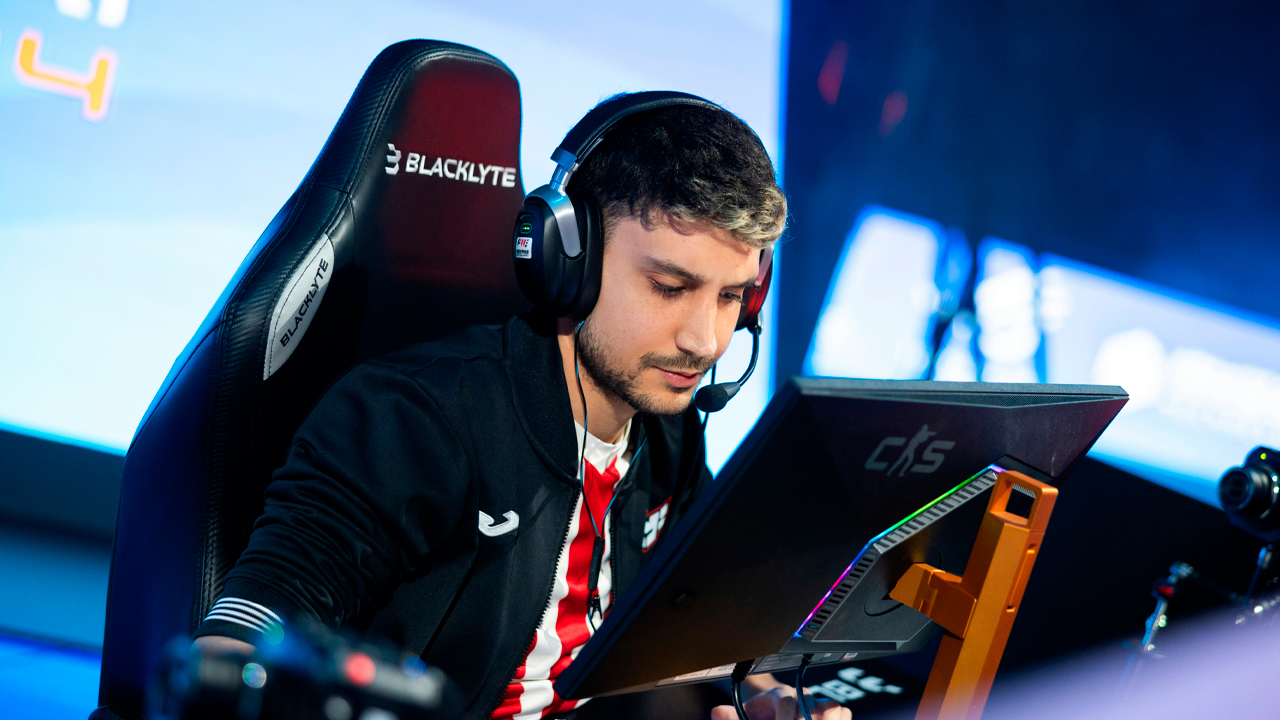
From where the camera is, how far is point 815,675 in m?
1.60

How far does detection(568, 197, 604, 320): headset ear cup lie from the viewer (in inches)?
36.0

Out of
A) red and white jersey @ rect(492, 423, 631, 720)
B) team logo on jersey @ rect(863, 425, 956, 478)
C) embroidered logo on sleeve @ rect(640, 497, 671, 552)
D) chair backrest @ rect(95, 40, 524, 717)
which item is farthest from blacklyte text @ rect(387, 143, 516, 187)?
team logo on jersey @ rect(863, 425, 956, 478)

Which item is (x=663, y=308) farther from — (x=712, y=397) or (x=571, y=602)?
(x=571, y=602)

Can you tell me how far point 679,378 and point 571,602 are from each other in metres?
0.30

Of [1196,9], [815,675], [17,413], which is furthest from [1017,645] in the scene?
[17,413]

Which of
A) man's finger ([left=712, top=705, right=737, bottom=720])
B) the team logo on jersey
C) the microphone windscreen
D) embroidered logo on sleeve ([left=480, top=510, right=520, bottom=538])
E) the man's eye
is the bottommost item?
man's finger ([left=712, top=705, right=737, bottom=720])

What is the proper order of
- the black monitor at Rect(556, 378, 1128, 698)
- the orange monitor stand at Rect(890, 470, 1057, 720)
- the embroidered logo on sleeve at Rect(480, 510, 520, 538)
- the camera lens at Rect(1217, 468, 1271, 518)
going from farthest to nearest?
the camera lens at Rect(1217, 468, 1271, 518), the embroidered logo on sleeve at Rect(480, 510, 520, 538), the orange monitor stand at Rect(890, 470, 1057, 720), the black monitor at Rect(556, 378, 1128, 698)

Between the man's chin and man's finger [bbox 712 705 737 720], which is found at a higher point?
the man's chin

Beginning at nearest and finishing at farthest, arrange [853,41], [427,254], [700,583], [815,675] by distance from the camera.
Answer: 1. [700,583]
2. [427,254]
3. [815,675]
4. [853,41]

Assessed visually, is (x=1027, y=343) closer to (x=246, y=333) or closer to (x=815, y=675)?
(x=815, y=675)

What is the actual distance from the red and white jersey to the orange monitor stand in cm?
43

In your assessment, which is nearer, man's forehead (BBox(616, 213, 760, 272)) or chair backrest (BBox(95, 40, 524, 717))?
chair backrest (BBox(95, 40, 524, 717))

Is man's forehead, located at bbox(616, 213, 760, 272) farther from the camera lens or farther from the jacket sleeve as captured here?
the camera lens

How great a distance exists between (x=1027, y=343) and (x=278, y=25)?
6.89ft
